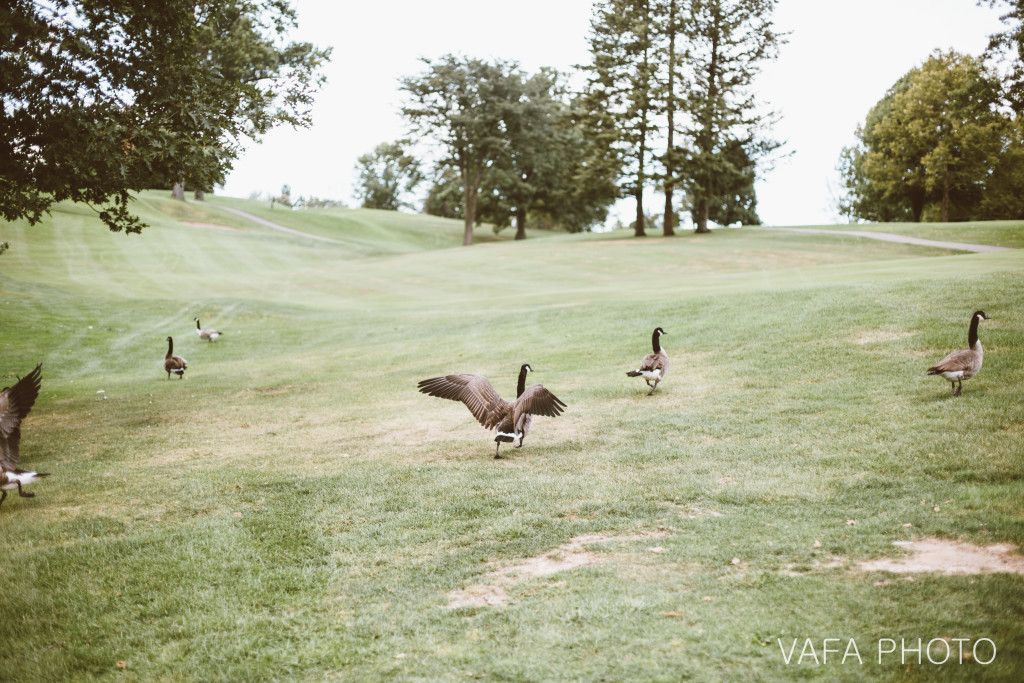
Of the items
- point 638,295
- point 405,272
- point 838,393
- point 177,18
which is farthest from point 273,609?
point 405,272

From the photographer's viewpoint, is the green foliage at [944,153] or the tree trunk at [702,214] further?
the tree trunk at [702,214]

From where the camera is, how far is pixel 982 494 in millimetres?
7727

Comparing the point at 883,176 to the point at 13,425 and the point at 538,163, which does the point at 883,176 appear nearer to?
the point at 538,163

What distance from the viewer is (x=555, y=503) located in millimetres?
8570

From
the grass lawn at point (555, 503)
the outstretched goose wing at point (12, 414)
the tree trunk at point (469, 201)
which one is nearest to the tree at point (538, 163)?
the tree trunk at point (469, 201)

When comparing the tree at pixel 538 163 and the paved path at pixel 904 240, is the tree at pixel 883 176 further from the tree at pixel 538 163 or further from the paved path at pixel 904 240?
the tree at pixel 538 163

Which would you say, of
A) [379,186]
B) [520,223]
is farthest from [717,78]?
[379,186]

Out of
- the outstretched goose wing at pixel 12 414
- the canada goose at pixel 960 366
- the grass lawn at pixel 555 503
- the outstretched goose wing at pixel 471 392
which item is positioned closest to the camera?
the grass lawn at pixel 555 503

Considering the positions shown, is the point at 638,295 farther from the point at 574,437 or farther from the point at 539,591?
the point at 539,591

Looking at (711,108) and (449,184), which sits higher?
(711,108)

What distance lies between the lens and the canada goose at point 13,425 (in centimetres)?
875

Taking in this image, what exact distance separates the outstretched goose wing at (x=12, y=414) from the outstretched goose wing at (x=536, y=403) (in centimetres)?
609

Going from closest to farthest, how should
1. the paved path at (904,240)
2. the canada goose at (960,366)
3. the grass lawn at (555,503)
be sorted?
the grass lawn at (555,503)
the canada goose at (960,366)
the paved path at (904,240)

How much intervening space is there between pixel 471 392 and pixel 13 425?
5.79m
